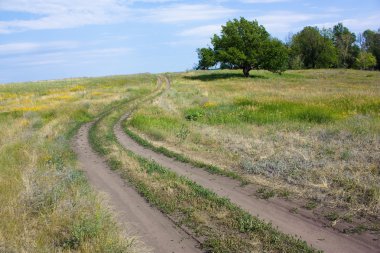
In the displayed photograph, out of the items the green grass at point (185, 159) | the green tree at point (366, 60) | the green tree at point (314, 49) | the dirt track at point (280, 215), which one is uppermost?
the green tree at point (314, 49)

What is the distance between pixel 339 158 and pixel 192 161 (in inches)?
193

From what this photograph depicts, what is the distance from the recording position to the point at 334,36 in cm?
10488

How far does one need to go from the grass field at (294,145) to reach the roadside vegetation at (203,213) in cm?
144

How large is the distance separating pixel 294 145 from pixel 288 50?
169 ft

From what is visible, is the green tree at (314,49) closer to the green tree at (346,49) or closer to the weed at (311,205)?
the green tree at (346,49)

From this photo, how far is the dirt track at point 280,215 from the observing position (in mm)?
6578

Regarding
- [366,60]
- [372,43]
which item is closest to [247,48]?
[366,60]

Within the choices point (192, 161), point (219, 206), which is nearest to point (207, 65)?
point (192, 161)

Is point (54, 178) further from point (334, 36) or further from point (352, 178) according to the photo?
point (334, 36)

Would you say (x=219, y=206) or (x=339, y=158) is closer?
(x=219, y=206)

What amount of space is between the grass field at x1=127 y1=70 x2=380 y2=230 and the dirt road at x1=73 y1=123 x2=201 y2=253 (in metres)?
2.79

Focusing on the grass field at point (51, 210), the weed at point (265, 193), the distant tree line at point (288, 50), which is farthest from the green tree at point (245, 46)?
the weed at point (265, 193)

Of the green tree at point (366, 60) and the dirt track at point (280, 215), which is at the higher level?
the green tree at point (366, 60)

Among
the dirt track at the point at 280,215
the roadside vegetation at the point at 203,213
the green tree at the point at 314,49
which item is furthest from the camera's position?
the green tree at the point at 314,49
